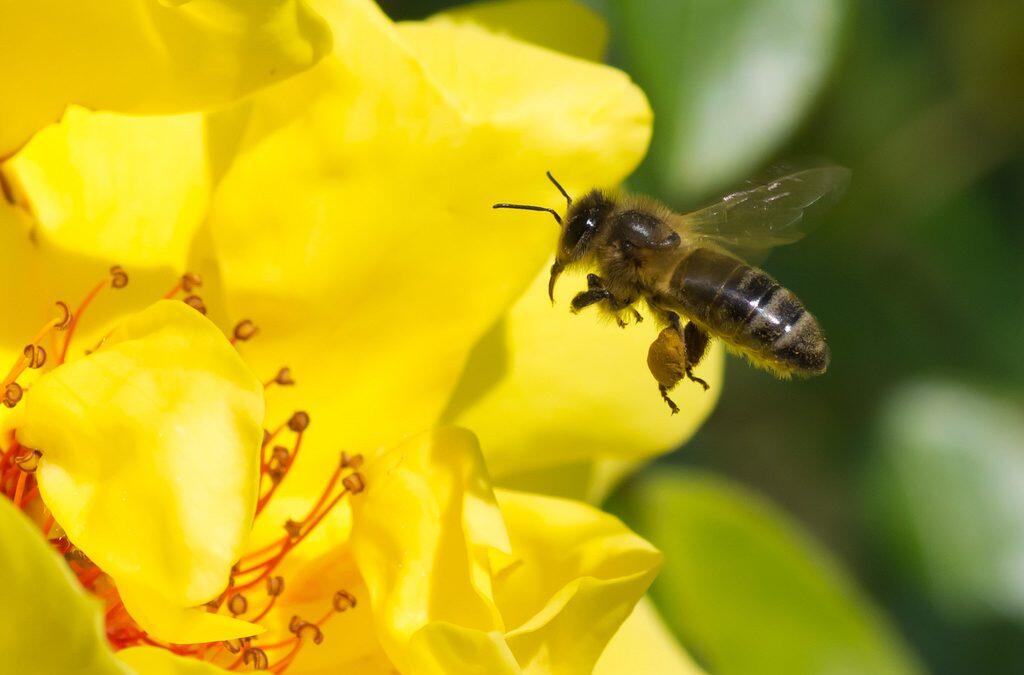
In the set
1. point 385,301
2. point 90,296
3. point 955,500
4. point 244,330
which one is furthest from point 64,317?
point 955,500

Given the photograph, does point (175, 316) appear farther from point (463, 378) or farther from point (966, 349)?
point (966, 349)

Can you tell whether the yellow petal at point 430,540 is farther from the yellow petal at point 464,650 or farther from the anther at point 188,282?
the anther at point 188,282

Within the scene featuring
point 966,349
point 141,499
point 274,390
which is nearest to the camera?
point 141,499

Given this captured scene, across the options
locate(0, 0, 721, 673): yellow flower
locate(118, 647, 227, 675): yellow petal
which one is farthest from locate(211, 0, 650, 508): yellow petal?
locate(118, 647, 227, 675): yellow petal

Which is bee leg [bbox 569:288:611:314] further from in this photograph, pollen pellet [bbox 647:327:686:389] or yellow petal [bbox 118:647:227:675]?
yellow petal [bbox 118:647:227:675]

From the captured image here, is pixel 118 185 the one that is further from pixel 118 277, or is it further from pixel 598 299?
pixel 598 299

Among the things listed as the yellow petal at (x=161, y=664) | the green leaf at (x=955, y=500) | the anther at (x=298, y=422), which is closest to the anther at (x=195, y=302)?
the anther at (x=298, y=422)

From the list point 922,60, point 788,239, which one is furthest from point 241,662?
point 922,60

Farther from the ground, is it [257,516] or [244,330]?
[244,330]
